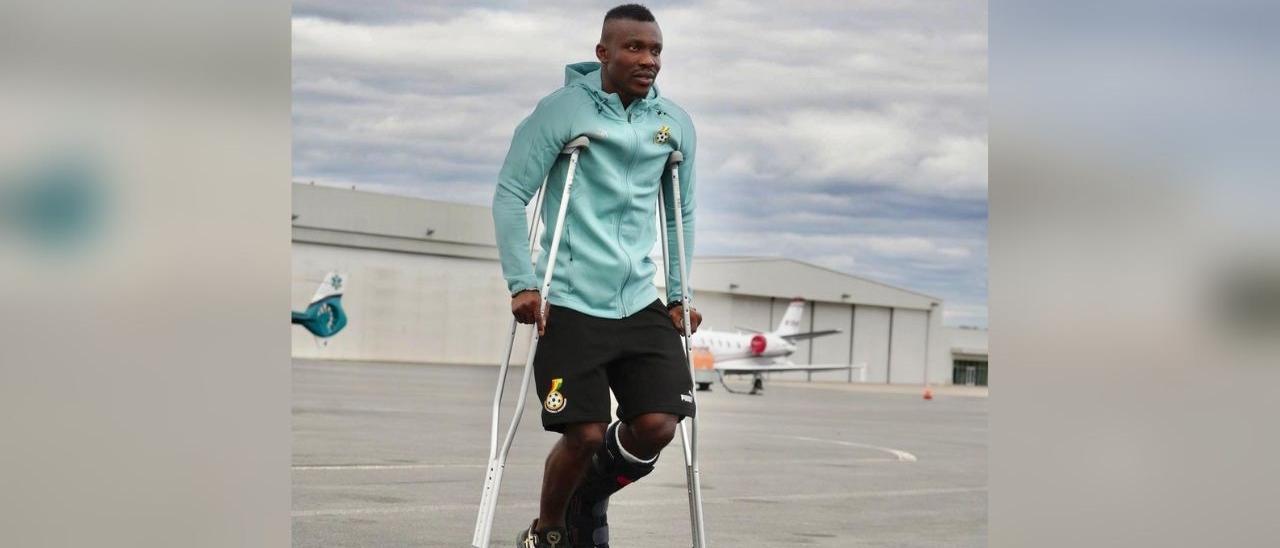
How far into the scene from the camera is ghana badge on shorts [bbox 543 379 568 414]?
5359 millimetres

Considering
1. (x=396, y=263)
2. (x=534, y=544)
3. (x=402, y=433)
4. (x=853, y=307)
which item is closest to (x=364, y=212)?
(x=396, y=263)

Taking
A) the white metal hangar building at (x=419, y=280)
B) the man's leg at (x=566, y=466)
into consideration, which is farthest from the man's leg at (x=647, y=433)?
the white metal hangar building at (x=419, y=280)

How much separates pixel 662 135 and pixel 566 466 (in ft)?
3.94

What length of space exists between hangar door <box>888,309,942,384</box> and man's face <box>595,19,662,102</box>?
294ft

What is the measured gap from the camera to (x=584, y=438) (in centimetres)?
543

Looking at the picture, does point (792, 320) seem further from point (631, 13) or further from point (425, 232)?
point (631, 13)

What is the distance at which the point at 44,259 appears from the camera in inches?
127

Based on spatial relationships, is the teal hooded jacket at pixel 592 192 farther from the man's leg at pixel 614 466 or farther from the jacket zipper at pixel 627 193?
the man's leg at pixel 614 466

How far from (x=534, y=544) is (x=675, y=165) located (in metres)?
1.46

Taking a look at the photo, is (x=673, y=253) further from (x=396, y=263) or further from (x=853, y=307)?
(x=853, y=307)

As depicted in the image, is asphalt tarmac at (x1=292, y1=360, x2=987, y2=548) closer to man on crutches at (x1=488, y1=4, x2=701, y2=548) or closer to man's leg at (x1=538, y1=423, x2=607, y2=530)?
man's leg at (x1=538, y1=423, x2=607, y2=530)

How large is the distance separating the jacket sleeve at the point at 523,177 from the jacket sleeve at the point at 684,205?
0.48 metres

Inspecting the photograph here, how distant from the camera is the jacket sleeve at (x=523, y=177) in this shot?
17.4 feet

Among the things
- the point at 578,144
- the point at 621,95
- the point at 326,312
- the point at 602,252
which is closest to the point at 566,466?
the point at 602,252
